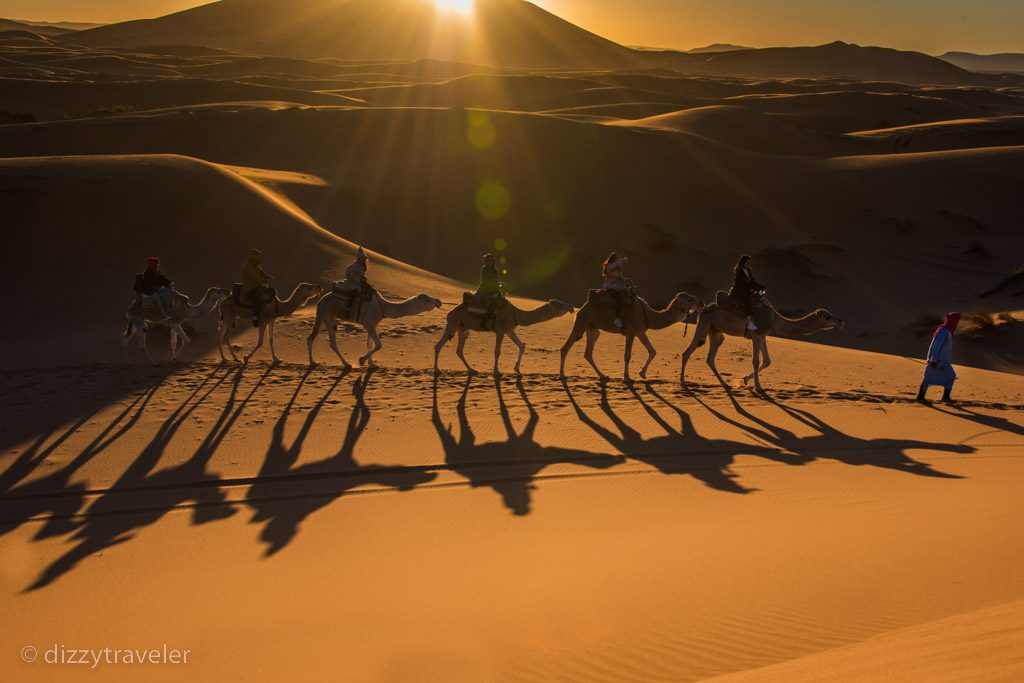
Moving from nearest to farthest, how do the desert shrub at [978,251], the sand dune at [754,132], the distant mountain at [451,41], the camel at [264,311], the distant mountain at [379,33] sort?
the camel at [264,311]
the desert shrub at [978,251]
the sand dune at [754,132]
the distant mountain at [379,33]
the distant mountain at [451,41]

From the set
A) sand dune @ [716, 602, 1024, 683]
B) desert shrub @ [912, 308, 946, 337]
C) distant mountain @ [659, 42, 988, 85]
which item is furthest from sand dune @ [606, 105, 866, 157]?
distant mountain @ [659, 42, 988, 85]

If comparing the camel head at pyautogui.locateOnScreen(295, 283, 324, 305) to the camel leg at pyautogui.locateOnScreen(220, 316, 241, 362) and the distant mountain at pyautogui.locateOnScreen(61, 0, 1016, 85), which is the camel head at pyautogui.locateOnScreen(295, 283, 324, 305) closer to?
the camel leg at pyautogui.locateOnScreen(220, 316, 241, 362)

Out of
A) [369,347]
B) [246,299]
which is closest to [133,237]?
[246,299]

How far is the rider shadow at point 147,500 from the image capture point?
311 inches

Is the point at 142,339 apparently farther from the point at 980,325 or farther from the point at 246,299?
the point at 980,325

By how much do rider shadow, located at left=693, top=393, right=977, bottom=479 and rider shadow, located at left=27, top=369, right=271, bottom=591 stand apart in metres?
6.88

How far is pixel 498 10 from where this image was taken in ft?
640

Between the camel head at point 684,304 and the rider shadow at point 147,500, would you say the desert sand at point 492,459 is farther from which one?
the camel head at point 684,304

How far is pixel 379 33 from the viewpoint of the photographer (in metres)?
163

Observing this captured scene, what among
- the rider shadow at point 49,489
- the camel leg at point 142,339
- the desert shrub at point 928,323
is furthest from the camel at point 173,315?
the desert shrub at point 928,323

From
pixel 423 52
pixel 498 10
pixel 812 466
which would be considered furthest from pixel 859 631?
pixel 498 10

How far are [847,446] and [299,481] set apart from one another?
22.5ft

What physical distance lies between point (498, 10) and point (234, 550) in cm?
20186

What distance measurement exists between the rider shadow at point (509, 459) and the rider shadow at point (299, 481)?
24.7 inches
